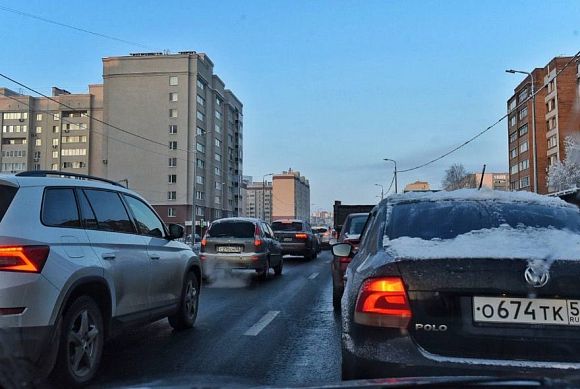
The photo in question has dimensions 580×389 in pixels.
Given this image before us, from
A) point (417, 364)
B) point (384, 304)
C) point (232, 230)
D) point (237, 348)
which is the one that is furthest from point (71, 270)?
point (232, 230)

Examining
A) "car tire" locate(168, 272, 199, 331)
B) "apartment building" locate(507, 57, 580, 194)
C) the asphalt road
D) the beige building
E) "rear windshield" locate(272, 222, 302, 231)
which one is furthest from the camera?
the beige building

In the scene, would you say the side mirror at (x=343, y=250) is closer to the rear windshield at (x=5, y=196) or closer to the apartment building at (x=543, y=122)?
the rear windshield at (x=5, y=196)

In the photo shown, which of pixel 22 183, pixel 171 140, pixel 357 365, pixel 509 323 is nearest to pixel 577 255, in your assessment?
pixel 509 323

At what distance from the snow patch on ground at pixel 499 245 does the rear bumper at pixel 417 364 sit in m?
0.52

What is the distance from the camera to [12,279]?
3.76 m

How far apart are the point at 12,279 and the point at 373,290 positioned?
252 cm

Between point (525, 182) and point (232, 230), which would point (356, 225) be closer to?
point (232, 230)

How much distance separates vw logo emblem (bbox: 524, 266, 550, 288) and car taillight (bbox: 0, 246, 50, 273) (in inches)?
129

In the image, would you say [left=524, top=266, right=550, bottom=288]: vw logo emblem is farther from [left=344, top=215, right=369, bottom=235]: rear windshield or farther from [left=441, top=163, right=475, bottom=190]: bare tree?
[left=441, top=163, right=475, bottom=190]: bare tree

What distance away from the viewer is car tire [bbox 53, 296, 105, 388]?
4191 millimetres

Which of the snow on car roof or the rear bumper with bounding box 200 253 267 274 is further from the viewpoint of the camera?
the rear bumper with bounding box 200 253 267 274

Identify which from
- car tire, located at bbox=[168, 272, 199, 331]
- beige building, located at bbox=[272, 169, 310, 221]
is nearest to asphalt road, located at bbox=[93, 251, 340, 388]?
car tire, located at bbox=[168, 272, 199, 331]

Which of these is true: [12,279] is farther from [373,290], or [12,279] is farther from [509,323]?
[509,323]

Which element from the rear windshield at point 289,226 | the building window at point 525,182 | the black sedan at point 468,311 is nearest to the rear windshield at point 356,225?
the black sedan at point 468,311
